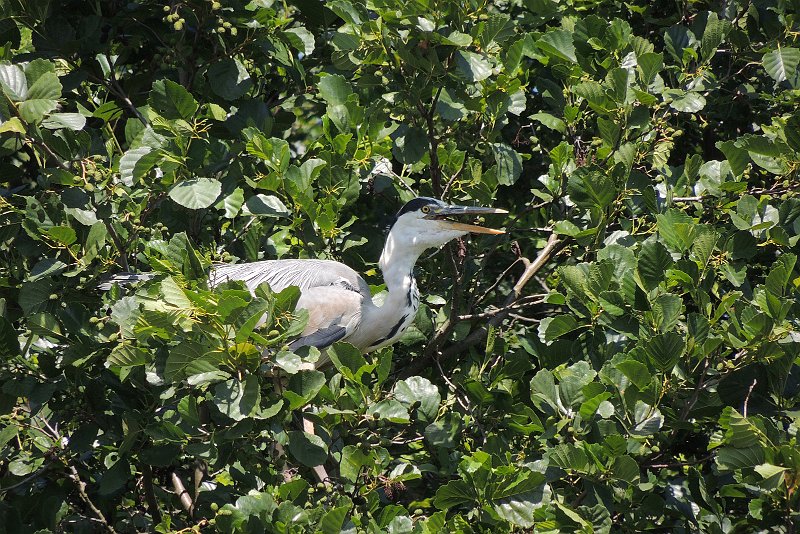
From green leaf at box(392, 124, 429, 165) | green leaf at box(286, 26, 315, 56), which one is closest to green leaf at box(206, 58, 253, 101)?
green leaf at box(286, 26, 315, 56)

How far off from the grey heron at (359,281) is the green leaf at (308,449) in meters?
1.20

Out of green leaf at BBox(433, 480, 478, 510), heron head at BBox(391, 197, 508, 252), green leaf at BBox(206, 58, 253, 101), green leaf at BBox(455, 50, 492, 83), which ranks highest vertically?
green leaf at BBox(455, 50, 492, 83)

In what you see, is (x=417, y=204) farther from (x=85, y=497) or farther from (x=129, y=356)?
(x=85, y=497)

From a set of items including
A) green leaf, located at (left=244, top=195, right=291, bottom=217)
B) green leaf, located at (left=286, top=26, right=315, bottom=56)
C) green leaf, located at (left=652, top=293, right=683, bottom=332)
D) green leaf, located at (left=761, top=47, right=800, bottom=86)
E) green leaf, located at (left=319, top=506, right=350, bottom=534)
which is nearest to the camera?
green leaf, located at (left=319, top=506, right=350, bottom=534)

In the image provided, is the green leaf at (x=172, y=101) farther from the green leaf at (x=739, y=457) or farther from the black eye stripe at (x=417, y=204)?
the green leaf at (x=739, y=457)

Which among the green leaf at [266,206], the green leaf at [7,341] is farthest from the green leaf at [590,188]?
the green leaf at [7,341]

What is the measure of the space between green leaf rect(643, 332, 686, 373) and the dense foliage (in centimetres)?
1

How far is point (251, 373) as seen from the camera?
10.6ft

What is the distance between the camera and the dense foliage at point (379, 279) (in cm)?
332

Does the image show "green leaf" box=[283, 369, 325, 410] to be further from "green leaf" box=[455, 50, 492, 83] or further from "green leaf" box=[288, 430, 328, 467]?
"green leaf" box=[455, 50, 492, 83]

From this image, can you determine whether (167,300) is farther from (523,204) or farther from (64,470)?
(523,204)

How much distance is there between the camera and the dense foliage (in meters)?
3.32

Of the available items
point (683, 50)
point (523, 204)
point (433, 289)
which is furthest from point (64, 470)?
point (683, 50)

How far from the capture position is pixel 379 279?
521 cm
